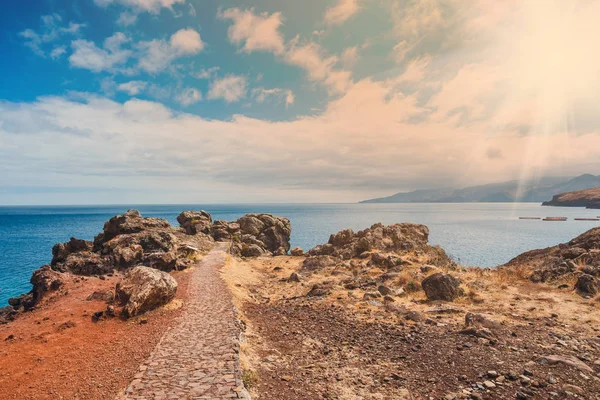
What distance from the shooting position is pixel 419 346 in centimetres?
1423

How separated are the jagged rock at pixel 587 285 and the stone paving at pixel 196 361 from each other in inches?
922

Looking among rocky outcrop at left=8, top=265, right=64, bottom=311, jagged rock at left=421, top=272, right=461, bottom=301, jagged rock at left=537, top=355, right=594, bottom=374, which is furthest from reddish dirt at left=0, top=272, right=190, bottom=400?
jagged rock at left=421, top=272, right=461, bottom=301

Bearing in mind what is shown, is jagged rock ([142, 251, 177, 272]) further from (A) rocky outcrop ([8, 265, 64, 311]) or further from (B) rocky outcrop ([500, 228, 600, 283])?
(B) rocky outcrop ([500, 228, 600, 283])

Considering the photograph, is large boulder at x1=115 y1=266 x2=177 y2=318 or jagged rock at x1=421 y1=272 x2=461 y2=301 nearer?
large boulder at x1=115 y1=266 x2=177 y2=318

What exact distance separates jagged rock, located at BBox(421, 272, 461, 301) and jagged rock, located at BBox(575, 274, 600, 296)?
321 inches

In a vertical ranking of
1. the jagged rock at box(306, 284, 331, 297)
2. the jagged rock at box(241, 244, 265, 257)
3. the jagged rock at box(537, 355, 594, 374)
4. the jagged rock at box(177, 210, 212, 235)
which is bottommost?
the jagged rock at box(241, 244, 265, 257)

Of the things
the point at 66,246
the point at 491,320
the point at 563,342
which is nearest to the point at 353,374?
the point at 491,320

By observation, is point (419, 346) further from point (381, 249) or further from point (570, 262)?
point (381, 249)

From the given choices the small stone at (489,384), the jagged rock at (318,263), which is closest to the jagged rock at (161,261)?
the jagged rock at (318,263)

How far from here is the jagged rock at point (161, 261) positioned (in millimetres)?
30497

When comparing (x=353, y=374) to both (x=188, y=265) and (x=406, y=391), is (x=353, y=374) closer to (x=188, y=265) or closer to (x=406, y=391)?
(x=406, y=391)

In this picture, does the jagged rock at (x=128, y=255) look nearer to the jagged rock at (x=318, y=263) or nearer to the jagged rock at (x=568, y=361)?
the jagged rock at (x=318, y=263)

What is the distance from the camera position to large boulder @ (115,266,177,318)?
17578mm

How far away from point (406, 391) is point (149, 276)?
1591 centimetres
